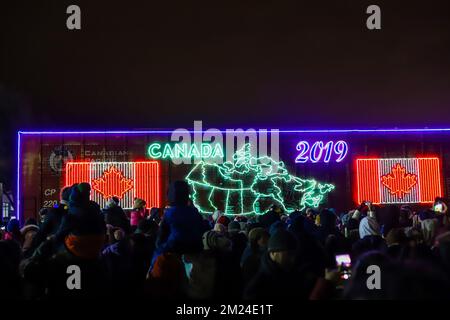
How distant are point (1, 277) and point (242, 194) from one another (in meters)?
20.2

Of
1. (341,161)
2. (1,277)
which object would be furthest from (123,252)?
(341,161)

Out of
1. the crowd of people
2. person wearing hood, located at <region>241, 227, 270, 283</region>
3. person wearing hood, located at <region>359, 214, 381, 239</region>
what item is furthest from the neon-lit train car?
person wearing hood, located at <region>241, 227, 270, 283</region>

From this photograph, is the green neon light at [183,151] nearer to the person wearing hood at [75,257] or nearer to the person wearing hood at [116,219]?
the person wearing hood at [116,219]

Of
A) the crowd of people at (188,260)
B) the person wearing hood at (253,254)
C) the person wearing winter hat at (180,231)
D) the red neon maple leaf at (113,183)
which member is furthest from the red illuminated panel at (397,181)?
the person wearing winter hat at (180,231)

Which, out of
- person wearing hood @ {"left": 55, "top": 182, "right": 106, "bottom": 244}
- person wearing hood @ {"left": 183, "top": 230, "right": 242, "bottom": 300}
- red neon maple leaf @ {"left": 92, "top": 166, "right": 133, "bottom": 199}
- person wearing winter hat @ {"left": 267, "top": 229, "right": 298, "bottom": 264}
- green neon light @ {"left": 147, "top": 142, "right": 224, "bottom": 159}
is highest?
green neon light @ {"left": 147, "top": 142, "right": 224, "bottom": 159}

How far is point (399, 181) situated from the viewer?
26547mm

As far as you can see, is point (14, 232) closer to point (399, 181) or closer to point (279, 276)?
point (279, 276)

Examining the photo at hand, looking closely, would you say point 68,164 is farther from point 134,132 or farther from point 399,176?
point 399,176

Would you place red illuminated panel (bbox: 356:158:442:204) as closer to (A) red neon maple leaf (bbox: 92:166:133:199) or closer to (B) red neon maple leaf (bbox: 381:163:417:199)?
(B) red neon maple leaf (bbox: 381:163:417:199)

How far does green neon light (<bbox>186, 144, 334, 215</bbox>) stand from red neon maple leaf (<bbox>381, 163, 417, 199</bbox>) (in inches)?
128

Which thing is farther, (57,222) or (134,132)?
(134,132)

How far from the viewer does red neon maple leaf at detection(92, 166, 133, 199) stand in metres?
25.5

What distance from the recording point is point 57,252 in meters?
6.38
